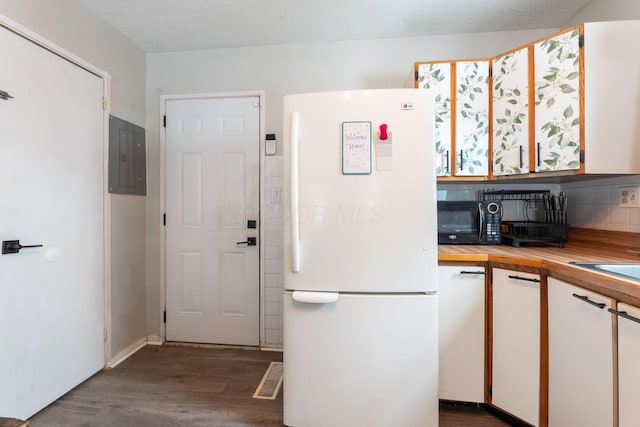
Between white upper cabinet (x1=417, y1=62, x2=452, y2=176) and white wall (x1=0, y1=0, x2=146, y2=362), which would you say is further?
white upper cabinet (x1=417, y1=62, x2=452, y2=176)

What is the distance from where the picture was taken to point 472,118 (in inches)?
74.5

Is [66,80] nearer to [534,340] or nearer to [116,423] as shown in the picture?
[116,423]

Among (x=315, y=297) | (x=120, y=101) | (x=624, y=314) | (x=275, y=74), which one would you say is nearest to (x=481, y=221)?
(x=624, y=314)

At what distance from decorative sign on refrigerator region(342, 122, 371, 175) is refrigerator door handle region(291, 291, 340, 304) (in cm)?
61

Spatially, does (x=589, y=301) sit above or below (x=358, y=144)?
below

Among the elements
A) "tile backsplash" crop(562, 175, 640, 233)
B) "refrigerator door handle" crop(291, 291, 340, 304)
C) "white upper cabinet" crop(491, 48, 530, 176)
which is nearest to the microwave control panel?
"white upper cabinet" crop(491, 48, 530, 176)

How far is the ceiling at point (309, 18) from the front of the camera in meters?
1.90

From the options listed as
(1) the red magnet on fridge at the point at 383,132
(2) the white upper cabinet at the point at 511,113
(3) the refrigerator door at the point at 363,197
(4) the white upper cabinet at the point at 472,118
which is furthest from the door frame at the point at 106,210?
(2) the white upper cabinet at the point at 511,113

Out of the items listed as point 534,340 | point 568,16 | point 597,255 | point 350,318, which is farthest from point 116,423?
point 568,16

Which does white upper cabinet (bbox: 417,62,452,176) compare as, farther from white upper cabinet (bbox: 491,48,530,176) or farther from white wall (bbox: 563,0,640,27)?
white wall (bbox: 563,0,640,27)

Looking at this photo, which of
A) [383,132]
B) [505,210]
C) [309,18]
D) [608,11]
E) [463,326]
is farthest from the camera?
[505,210]

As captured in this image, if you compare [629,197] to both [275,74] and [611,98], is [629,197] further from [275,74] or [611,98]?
[275,74]

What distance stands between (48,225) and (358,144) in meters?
1.82

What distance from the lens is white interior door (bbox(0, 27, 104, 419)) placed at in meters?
1.48
